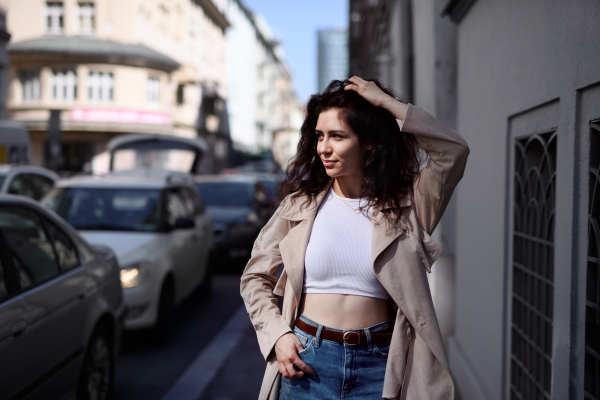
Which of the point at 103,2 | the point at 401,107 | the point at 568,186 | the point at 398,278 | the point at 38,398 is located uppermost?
the point at 103,2

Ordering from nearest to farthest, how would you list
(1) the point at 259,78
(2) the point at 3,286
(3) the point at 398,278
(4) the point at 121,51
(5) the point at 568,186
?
(3) the point at 398,278 → (5) the point at 568,186 → (2) the point at 3,286 → (4) the point at 121,51 → (1) the point at 259,78

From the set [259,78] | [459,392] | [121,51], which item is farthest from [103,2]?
[259,78]

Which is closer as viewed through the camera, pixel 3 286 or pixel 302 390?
pixel 302 390

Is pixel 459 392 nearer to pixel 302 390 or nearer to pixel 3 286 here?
pixel 302 390

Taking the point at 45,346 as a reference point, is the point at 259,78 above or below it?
above

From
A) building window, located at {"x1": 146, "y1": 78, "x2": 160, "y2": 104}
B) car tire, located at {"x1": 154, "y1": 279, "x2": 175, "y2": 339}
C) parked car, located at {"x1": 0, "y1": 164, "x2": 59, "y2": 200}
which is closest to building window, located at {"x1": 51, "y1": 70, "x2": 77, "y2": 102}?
building window, located at {"x1": 146, "y1": 78, "x2": 160, "y2": 104}

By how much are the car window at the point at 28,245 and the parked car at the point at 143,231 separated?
83.7 inches

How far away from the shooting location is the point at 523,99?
3.32m

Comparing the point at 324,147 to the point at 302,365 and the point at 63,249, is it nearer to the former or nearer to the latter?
the point at 302,365

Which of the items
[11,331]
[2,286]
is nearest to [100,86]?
[2,286]

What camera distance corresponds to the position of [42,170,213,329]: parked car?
19.9 ft

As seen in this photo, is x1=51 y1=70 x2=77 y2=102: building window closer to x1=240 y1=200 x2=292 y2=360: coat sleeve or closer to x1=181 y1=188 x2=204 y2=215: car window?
x1=181 y1=188 x2=204 y2=215: car window

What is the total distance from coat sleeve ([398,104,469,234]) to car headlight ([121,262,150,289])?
441 cm

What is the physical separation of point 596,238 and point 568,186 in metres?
0.31
